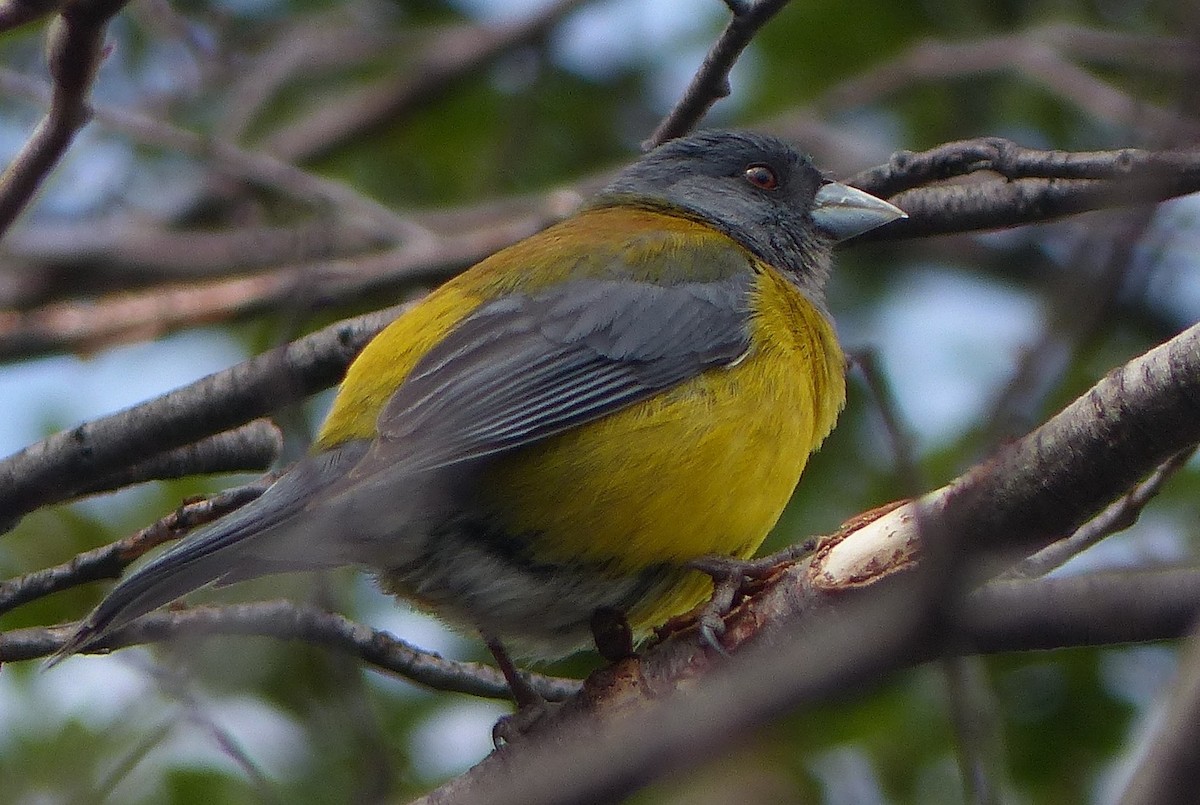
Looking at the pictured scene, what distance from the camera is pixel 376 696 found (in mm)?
5363

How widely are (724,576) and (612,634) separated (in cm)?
31

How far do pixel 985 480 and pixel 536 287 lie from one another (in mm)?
2480

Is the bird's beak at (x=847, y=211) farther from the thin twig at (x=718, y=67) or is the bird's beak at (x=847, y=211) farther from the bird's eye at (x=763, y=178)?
the thin twig at (x=718, y=67)

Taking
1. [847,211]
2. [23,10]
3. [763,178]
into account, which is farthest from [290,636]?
[763,178]

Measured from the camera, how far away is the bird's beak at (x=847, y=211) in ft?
15.4

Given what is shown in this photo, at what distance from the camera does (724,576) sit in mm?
3668

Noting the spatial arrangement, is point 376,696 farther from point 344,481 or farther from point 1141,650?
point 1141,650

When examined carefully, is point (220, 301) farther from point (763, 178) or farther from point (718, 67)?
point (718, 67)

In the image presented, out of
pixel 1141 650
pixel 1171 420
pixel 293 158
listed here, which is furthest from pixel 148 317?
pixel 1171 420

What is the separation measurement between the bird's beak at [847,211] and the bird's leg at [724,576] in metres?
1.33

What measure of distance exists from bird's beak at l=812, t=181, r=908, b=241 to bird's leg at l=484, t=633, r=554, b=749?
5.70 feet

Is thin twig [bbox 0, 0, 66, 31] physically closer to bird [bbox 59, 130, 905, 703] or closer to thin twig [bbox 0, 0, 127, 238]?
thin twig [bbox 0, 0, 127, 238]

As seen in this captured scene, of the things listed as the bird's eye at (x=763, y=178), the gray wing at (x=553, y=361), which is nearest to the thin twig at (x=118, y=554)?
the gray wing at (x=553, y=361)

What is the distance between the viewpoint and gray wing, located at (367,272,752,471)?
12.2ft
